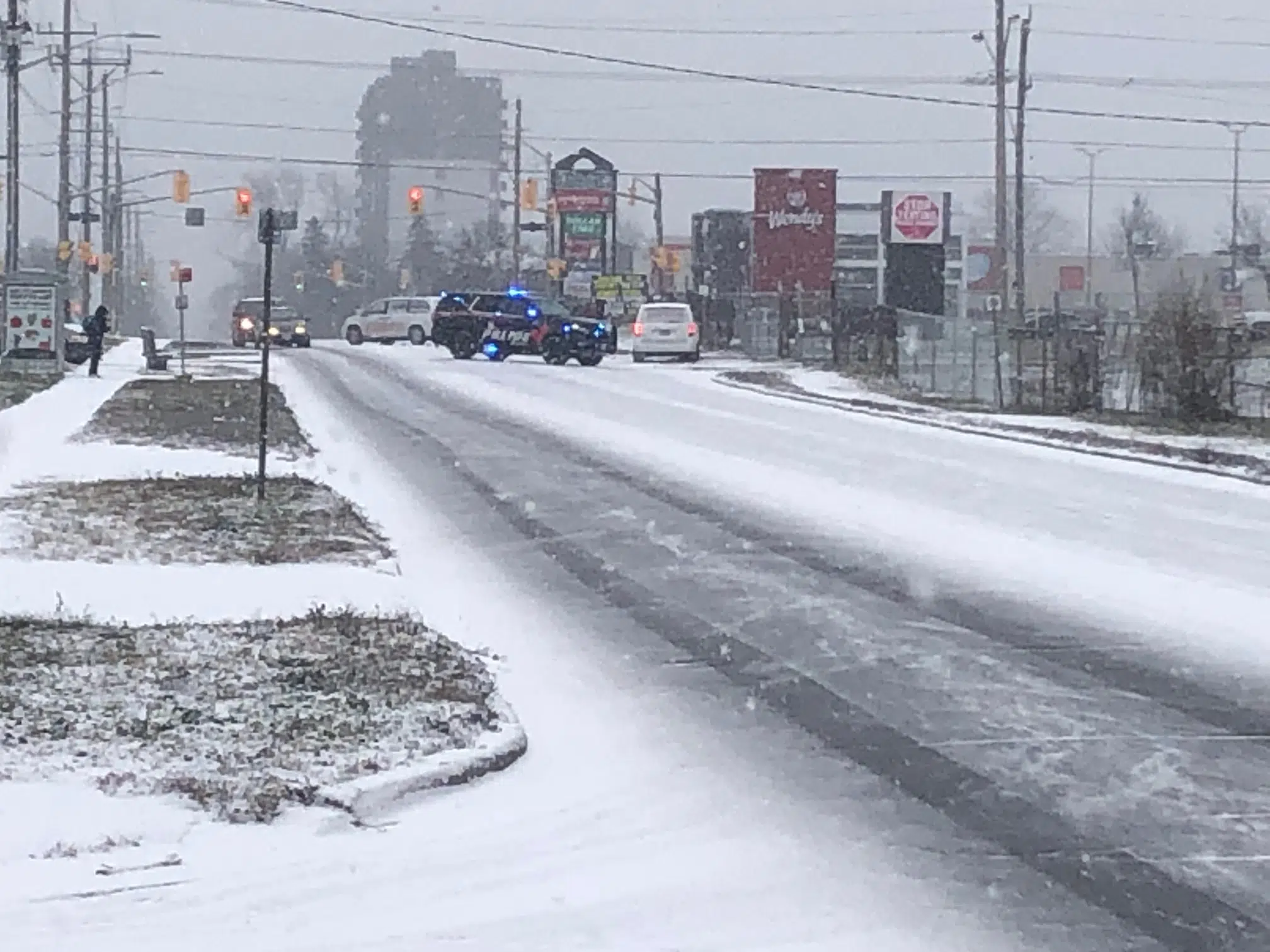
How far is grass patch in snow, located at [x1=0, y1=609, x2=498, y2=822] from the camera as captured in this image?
26.2ft

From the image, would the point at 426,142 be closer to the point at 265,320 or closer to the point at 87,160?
the point at 87,160

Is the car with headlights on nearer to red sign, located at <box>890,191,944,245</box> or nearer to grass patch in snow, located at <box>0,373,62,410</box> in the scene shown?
red sign, located at <box>890,191,944,245</box>

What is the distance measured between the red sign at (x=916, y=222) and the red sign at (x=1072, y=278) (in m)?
75.9

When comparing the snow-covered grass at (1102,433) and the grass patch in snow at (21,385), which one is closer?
the snow-covered grass at (1102,433)

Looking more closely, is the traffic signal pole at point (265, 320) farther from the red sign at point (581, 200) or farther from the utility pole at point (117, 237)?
the red sign at point (581, 200)

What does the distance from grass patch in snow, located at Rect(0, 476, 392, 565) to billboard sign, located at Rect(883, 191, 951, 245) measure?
4895cm

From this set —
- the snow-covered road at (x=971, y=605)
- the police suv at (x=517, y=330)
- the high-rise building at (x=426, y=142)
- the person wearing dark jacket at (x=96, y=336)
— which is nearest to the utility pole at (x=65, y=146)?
the police suv at (x=517, y=330)

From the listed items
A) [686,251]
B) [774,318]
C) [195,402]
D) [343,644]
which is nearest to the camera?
[343,644]

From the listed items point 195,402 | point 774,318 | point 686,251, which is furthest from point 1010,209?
point 195,402

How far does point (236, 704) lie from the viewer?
362 inches

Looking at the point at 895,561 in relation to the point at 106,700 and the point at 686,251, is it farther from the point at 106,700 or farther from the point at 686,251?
the point at 686,251

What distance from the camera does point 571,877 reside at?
693 centimetres

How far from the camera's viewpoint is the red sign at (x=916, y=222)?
66.0 metres

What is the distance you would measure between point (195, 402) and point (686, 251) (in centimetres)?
11336
